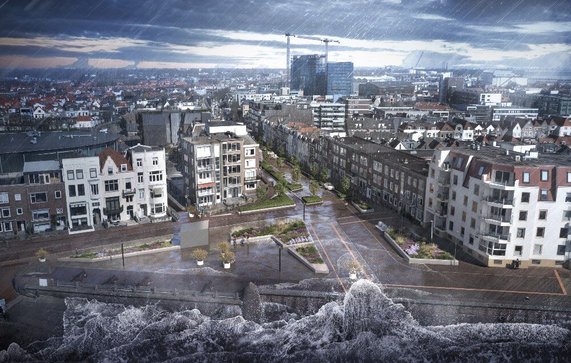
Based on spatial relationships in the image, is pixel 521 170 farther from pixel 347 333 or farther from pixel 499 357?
pixel 347 333

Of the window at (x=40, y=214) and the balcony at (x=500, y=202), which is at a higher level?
the balcony at (x=500, y=202)

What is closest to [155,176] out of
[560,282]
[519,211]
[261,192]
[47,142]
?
[261,192]

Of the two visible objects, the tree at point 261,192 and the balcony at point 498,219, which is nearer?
the balcony at point 498,219

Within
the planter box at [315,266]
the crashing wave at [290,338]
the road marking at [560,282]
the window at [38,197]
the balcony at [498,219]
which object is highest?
the window at [38,197]

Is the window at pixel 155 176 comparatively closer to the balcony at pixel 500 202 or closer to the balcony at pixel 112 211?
the balcony at pixel 112 211

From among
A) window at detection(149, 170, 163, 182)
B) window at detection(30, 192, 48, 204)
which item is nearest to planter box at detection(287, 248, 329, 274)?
window at detection(149, 170, 163, 182)

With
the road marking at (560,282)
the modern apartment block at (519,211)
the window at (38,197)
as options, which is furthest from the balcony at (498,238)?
the window at (38,197)

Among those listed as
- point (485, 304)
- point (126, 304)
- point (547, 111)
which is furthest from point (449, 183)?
point (547, 111)

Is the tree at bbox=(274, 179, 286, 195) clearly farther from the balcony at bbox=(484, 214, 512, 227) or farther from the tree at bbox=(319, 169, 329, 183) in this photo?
the balcony at bbox=(484, 214, 512, 227)
